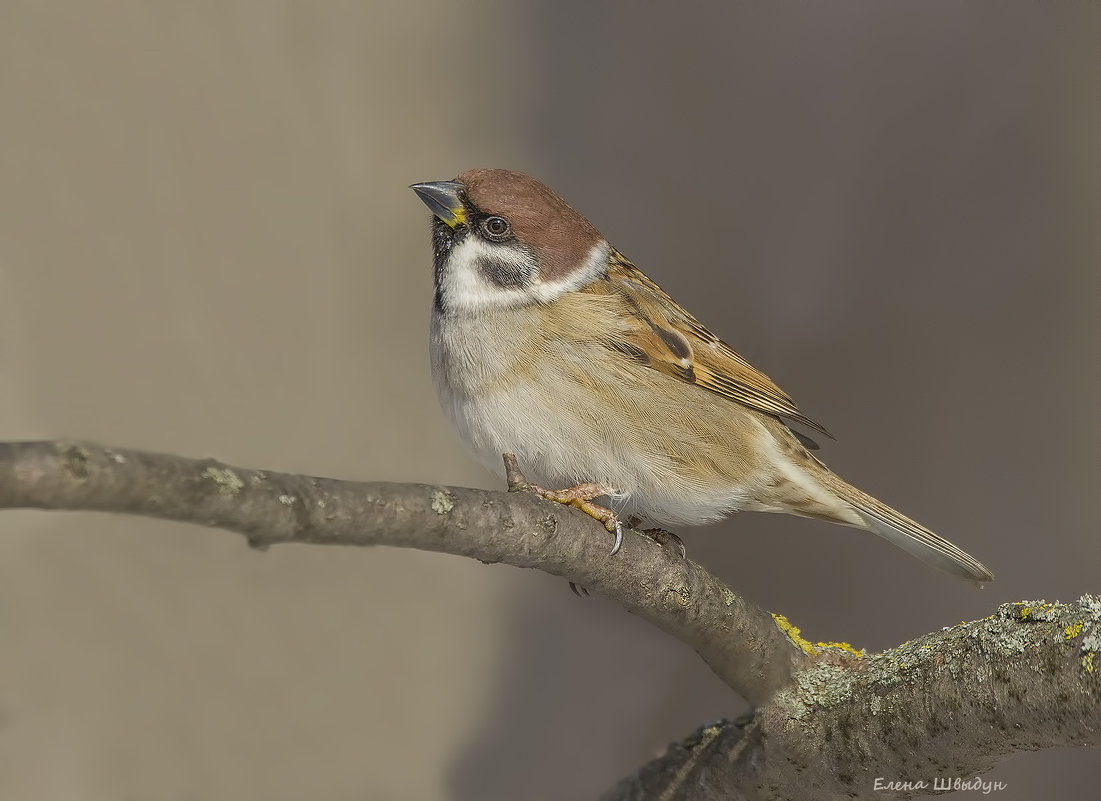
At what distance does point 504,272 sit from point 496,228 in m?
0.12

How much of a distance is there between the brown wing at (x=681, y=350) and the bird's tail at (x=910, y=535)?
211 millimetres

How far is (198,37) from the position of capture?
3.71 meters

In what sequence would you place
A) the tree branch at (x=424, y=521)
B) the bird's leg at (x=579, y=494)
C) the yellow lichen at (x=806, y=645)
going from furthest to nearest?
the yellow lichen at (x=806, y=645), the bird's leg at (x=579, y=494), the tree branch at (x=424, y=521)

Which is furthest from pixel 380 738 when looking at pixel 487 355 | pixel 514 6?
pixel 514 6

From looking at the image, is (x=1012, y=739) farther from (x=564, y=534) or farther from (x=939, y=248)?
(x=939, y=248)

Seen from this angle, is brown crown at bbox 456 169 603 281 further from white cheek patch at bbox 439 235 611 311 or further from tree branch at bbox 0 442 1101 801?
tree branch at bbox 0 442 1101 801

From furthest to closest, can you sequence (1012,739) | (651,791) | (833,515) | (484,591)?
(484,591)
(833,515)
(651,791)
(1012,739)

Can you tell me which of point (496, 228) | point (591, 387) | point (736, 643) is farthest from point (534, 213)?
point (736, 643)

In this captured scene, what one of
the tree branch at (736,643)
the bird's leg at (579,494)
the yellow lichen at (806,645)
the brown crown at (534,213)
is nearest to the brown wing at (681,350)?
the brown crown at (534,213)

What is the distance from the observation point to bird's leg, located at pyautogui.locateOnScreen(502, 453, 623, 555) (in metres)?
2.15

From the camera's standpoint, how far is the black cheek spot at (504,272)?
123 inches

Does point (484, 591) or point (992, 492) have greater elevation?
point (992, 492)

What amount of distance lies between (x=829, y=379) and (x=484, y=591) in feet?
4.73

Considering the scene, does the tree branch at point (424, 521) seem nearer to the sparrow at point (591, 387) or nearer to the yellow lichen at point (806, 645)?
the yellow lichen at point (806, 645)
